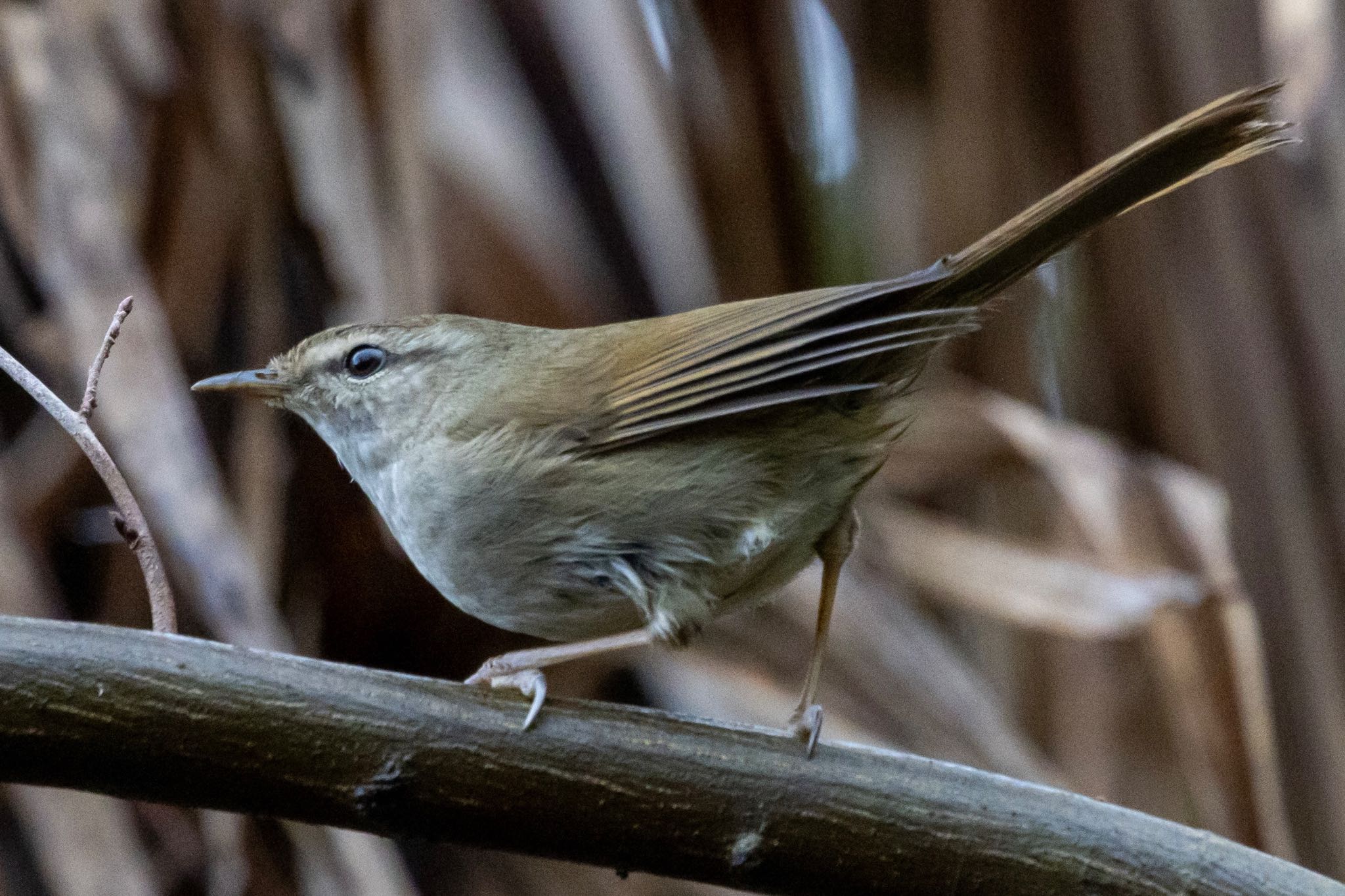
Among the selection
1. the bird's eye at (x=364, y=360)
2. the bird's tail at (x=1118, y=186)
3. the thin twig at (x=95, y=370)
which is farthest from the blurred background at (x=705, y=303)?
the thin twig at (x=95, y=370)

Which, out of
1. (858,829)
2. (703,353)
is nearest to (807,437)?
(703,353)

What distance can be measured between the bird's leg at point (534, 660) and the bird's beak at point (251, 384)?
735mm

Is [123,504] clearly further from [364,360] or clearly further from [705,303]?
[705,303]

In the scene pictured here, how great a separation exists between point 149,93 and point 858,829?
2.06m

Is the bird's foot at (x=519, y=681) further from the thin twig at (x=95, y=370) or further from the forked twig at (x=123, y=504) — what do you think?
the thin twig at (x=95, y=370)

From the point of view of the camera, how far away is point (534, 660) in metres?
2.11

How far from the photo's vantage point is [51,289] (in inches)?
102

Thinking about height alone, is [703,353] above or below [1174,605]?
above

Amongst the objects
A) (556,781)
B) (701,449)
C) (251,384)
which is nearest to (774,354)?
(701,449)

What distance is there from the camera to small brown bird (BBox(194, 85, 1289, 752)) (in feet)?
6.84

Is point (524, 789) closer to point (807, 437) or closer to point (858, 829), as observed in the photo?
point (858, 829)

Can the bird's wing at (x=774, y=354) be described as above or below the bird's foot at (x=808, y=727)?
above

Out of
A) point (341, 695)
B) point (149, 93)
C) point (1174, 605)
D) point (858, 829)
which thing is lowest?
point (1174, 605)

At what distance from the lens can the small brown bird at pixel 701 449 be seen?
6.84 ft
